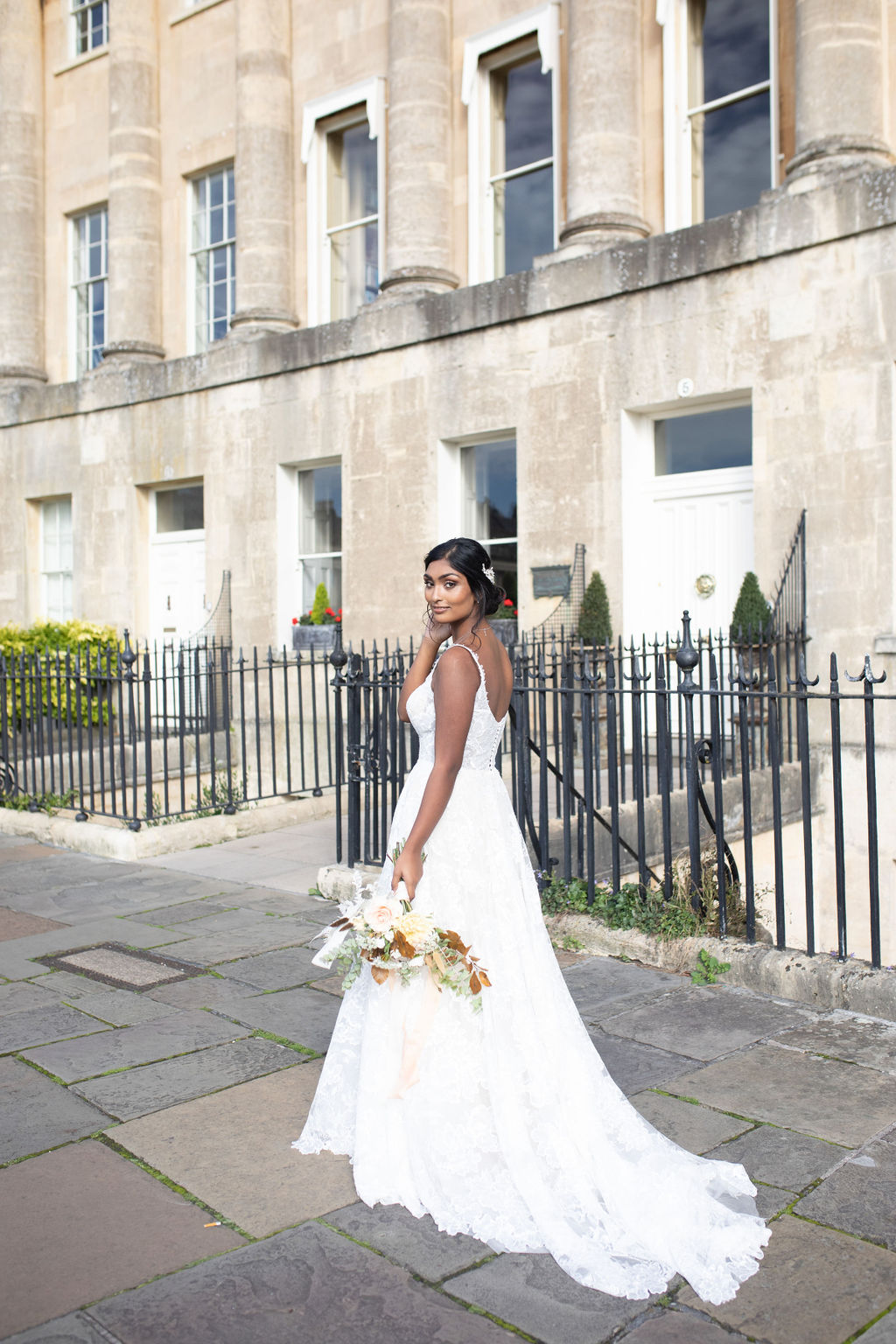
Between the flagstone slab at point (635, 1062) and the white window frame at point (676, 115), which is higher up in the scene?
the white window frame at point (676, 115)

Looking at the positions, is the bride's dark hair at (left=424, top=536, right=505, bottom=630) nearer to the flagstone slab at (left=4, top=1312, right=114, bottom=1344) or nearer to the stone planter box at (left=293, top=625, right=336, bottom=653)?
the flagstone slab at (left=4, top=1312, right=114, bottom=1344)

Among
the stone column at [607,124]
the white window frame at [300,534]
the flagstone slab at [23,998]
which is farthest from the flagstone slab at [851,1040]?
the white window frame at [300,534]

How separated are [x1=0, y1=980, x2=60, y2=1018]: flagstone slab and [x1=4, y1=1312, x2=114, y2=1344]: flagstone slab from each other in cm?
257

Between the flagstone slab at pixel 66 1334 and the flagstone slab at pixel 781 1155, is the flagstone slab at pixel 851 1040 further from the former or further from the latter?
the flagstone slab at pixel 66 1334

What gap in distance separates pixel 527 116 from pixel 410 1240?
12202 mm

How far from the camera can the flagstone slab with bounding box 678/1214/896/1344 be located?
2770 millimetres

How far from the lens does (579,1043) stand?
3.74 meters

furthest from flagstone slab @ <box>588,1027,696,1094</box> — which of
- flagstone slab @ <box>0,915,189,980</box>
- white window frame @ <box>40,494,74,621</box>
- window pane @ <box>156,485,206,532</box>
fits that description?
white window frame @ <box>40,494,74,621</box>

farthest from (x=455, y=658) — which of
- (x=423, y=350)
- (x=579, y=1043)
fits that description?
(x=423, y=350)

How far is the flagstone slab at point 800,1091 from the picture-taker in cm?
388

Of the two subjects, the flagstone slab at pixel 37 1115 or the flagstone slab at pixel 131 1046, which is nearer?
the flagstone slab at pixel 37 1115

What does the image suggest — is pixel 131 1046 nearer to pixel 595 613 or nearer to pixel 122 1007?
pixel 122 1007

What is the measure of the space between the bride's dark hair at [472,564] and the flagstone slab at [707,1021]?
2.10 meters

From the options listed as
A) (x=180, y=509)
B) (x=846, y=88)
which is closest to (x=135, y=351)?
(x=180, y=509)
